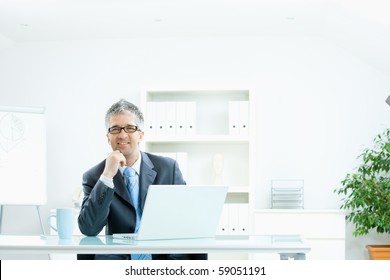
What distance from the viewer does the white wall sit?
239 inches

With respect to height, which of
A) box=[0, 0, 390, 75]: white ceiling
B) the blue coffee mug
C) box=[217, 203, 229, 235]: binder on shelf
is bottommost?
box=[217, 203, 229, 235]: binder on shelf

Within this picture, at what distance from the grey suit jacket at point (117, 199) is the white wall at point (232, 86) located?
108 inches

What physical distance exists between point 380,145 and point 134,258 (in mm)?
3586

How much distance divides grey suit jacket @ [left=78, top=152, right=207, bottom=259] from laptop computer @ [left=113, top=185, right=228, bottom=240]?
0.53 feet

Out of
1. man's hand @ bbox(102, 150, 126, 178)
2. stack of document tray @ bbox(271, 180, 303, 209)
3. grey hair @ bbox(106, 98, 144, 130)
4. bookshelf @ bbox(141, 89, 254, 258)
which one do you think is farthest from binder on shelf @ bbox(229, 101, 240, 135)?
man's hand @ bbox(102, 150, 126, 178)

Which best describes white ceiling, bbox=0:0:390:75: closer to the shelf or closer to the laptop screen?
the shelf

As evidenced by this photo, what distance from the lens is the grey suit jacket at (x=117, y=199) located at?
2.94 meters

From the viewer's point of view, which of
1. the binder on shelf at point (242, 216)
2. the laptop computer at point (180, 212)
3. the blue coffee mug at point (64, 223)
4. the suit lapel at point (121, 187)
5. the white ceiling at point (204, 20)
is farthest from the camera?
the binder on shelf at point (242, 216)

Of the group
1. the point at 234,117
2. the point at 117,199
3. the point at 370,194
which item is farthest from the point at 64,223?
the point at 370,194

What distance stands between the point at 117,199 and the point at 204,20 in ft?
9.43

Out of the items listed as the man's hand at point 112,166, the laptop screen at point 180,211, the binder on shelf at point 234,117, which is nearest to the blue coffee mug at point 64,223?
the man's hand at point 112,166

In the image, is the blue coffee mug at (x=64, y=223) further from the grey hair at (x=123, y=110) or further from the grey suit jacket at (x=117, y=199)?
the grey hair at (x=123, y=110)

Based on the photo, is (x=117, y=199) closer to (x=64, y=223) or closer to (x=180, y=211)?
(x=64, y=223)

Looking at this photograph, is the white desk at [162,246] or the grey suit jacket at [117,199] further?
the grey suit jacket at [117,199]
